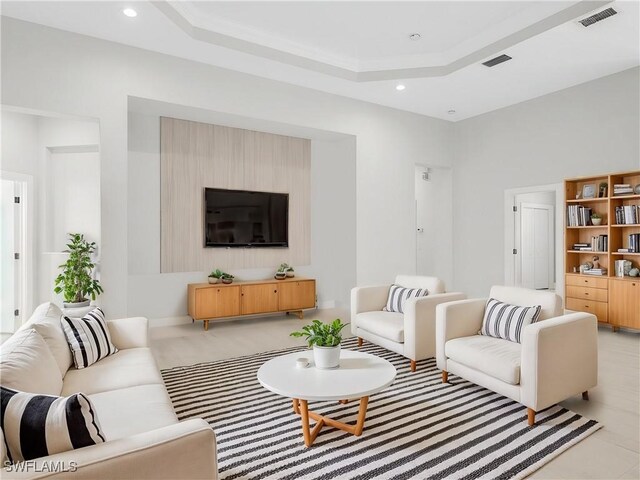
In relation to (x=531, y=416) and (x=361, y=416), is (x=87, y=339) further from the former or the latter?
(x=531, y=416)

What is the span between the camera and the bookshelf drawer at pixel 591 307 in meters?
4.82

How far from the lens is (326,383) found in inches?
90.6

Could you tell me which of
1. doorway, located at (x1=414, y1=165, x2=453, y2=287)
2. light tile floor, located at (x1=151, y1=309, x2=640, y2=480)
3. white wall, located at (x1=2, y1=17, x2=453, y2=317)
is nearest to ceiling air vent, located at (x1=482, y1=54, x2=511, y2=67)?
white wall, located at (x1=2, y1=17, x2=453, y2=317)

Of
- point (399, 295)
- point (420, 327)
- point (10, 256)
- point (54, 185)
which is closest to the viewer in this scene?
point (420, 327)

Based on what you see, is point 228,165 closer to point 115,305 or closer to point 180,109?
point 180,109

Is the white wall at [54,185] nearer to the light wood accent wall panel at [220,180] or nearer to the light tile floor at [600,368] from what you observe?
the light wood accent wall panel at [220,180]

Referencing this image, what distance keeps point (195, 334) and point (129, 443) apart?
3764 millimetres

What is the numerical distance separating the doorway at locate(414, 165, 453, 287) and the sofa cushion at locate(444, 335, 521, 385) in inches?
156

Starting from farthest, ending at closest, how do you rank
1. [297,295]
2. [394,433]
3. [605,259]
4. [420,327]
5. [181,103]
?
[297,295]
[605,259]
[181,103]
[420,327]
[394,433]

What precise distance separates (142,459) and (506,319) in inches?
107

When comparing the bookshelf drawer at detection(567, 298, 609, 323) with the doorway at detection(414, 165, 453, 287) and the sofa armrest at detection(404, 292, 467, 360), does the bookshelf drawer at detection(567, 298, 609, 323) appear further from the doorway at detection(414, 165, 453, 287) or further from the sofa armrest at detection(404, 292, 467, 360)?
the sofa armrest at detection(404, 292, 467, 360)

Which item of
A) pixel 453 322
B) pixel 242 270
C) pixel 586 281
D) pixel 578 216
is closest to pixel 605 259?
pixel 586 281

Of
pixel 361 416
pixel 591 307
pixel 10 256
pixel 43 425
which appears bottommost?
pixel 361 416

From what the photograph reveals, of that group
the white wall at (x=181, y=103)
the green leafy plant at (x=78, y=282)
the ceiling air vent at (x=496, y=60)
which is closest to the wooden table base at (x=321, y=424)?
the white wall at (x=181, y=103)
